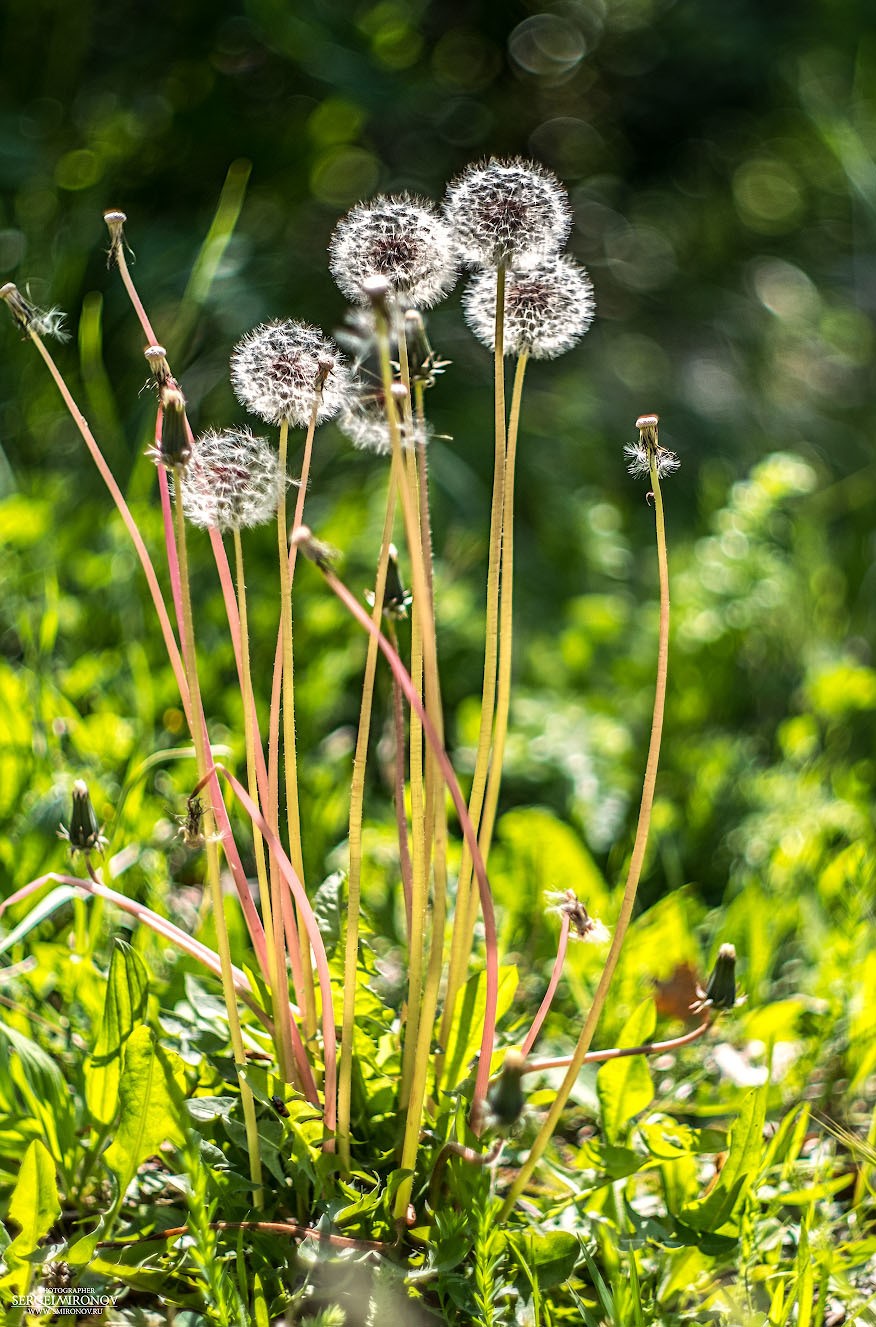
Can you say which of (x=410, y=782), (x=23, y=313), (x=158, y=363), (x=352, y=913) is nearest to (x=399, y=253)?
(x=158, y=363)

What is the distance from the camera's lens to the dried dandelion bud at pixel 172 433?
98 cm

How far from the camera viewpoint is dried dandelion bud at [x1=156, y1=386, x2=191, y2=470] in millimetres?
981

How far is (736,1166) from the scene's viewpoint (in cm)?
118

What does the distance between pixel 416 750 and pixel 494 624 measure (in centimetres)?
14

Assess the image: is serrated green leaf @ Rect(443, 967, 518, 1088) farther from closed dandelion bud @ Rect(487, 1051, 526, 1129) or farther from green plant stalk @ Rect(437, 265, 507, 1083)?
closed dandelion bud @ Rect(487, 1051, 526, 1129)

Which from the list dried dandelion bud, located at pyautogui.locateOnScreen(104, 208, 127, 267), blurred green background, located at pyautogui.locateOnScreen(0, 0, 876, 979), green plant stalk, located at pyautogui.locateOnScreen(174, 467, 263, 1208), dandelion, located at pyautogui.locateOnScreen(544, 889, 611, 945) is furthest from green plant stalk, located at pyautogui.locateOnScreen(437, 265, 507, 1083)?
blurred green background, located at pyautogui.locateOnScreen(0, 0, 876, 979)

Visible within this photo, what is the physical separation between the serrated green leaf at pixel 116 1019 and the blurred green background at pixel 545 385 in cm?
45

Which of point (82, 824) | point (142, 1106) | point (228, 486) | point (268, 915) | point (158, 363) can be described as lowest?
point (142, 1106)

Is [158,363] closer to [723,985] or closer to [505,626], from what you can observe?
[505,626]

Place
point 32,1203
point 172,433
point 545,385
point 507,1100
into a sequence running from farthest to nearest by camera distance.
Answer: point 545,385 → point 32,1203 → point 172,433 → point 507,1100

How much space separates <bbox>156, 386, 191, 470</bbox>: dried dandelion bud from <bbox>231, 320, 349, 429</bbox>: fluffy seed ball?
0.53 feet

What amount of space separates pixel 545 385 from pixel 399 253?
2.45 m

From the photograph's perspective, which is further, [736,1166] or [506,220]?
[736,1166]

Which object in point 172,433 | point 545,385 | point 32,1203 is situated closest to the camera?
point 172,433
